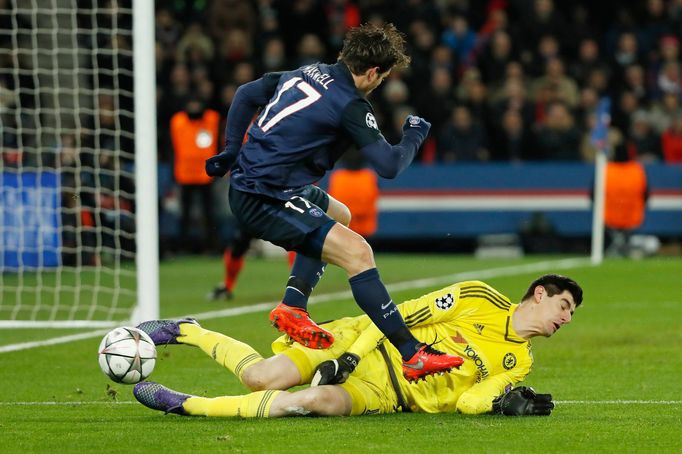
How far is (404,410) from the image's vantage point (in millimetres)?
7336

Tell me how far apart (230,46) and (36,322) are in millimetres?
10412

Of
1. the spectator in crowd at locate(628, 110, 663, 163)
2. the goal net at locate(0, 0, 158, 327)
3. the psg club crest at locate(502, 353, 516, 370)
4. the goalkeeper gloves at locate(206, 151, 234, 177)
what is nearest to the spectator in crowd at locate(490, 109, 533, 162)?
the spectator in crowd at locate(628, 110, 663, 163)

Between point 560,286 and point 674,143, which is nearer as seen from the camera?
point 560,286

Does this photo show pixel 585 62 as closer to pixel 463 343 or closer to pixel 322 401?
pixel 463 343

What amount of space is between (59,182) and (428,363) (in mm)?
9138

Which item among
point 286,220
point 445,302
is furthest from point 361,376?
point 286,220

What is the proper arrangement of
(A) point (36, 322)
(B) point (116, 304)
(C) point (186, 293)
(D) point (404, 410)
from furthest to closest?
(C) point (186, 293) → (B) point (116, 304) → (A) point (36, 322) → (D) point (404, 410)

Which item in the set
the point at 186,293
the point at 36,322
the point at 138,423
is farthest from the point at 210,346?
the point at 186,293

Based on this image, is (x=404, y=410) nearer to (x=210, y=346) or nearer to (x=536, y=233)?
(x=210, y=346)

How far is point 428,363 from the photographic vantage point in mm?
6801

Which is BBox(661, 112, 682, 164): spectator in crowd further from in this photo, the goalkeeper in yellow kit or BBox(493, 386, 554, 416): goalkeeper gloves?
BBox(493, 386, 554, 416): goalkeeper gloves

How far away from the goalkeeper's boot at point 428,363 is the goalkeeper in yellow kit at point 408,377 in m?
0.19

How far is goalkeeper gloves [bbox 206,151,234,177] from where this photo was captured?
8047 millimetres

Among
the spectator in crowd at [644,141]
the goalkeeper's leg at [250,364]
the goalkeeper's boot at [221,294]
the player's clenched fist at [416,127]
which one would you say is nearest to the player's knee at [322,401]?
the goalkeeper's leg at [250,364]
